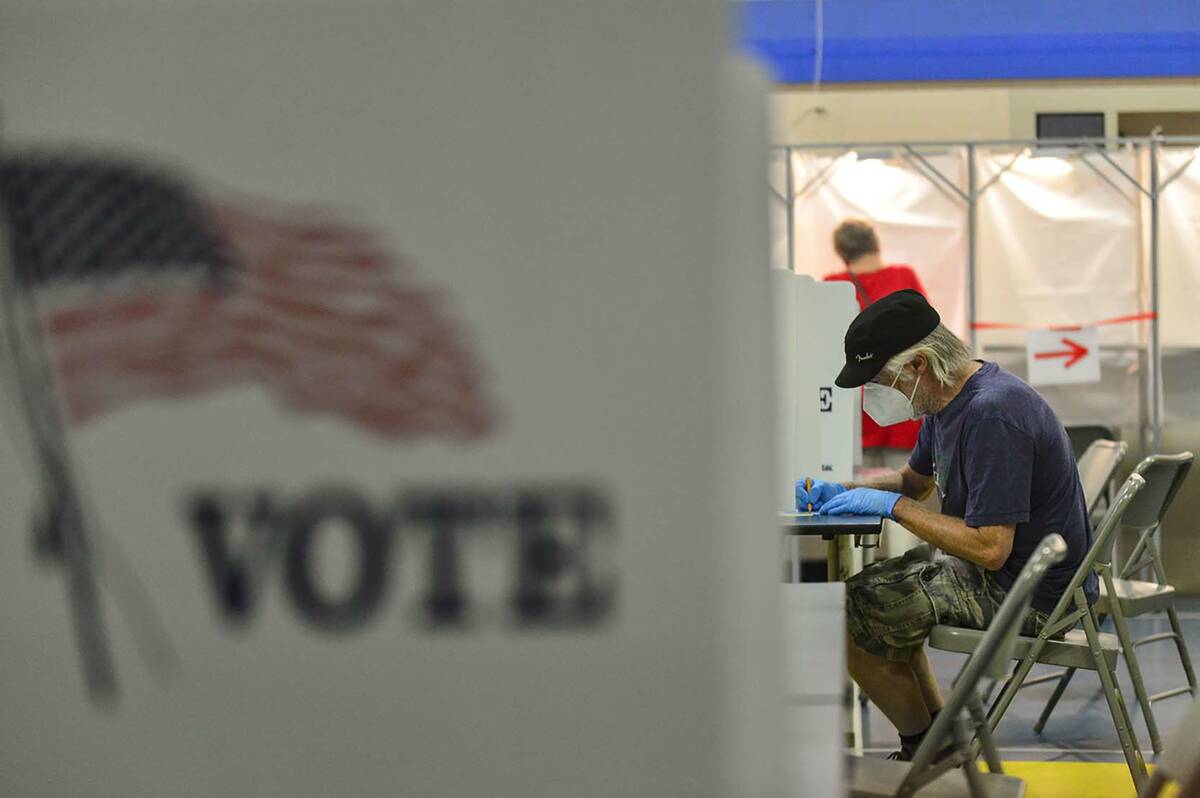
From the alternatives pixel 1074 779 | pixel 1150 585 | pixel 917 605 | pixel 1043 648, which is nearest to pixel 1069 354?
pixel 1150 585

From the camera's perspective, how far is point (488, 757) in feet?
1.75

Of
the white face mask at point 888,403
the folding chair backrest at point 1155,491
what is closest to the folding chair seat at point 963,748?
the white face mask at point 888,403

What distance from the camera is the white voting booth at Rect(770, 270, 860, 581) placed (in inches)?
123

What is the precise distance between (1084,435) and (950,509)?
2.92 meters

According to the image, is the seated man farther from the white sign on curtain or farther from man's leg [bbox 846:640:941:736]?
the white sign on curtain

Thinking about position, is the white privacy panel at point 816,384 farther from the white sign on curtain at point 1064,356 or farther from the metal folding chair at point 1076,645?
the white sign on curtain at point 1064,356

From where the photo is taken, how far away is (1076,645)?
284cm

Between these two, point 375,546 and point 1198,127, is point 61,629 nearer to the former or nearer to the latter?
point 375,546

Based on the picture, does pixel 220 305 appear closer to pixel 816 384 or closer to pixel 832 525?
pixel 832 525

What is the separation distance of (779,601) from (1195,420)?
19.5 ft

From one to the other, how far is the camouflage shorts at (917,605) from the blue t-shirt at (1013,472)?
6 cm

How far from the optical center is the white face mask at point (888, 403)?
119 inches

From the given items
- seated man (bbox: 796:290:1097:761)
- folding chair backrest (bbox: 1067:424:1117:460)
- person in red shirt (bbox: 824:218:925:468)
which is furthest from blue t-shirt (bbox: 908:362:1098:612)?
folding chair backrest (bbox: 1067:424:1117:460)

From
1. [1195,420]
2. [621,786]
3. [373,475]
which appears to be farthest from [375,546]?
[1195,420]
